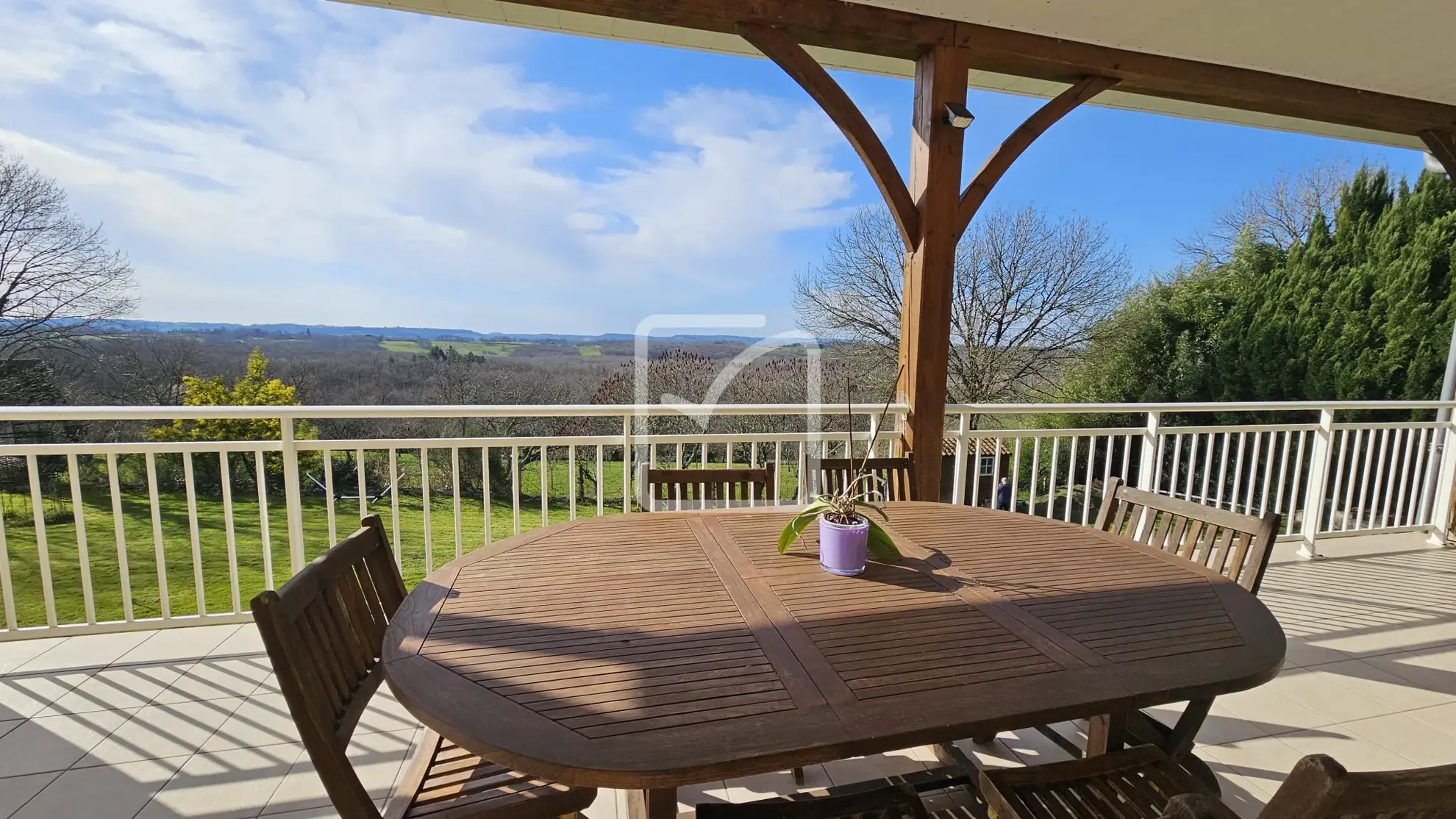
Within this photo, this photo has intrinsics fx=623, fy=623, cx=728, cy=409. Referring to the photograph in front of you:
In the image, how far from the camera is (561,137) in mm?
10438

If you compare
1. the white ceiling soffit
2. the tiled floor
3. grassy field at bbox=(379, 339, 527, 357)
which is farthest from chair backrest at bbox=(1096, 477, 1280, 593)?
grassy field at bbox=(379, 339, 527, 357)

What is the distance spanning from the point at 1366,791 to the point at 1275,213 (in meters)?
12.9

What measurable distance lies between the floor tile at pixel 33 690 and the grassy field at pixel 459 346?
646cm

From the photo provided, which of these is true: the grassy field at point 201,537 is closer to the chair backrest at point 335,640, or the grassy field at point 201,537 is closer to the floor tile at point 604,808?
the floor tile at point 604,808

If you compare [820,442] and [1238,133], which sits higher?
[1238,133]

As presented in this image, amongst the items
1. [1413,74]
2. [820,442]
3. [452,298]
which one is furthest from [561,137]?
[1413,74]

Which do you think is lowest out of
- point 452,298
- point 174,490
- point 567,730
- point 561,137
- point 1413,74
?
point 174,490

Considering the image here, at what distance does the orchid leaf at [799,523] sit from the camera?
1.66m

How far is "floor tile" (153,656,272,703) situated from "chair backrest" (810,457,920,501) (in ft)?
7.07

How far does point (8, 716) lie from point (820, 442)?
129 inches

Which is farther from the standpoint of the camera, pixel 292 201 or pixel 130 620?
pixel 292 201

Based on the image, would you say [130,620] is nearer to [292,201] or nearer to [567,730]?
[567,730]

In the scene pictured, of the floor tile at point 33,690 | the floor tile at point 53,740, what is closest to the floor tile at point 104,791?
the floor tile at point 53,740

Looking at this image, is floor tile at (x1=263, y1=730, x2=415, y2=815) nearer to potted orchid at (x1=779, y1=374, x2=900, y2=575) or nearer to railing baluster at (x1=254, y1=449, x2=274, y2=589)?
railing baluster at (x1=254, y1=449, x2=274, y2=589)
